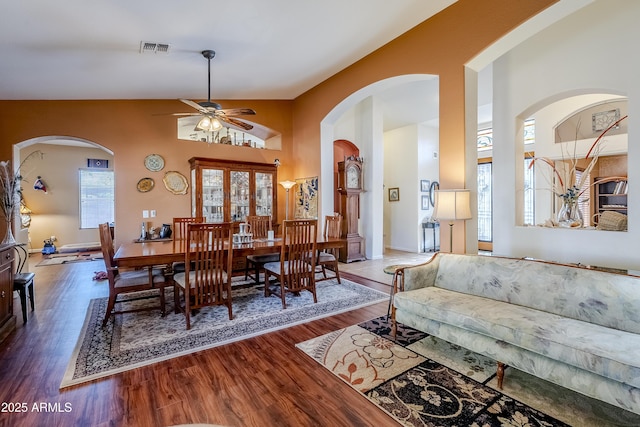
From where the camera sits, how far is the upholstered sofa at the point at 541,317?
157 centimetres

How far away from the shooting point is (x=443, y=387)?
1.97 m

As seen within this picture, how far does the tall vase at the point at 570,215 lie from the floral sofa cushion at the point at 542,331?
1.58m

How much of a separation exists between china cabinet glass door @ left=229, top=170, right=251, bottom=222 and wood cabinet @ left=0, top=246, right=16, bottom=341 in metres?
3.01

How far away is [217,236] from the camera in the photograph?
2945mm

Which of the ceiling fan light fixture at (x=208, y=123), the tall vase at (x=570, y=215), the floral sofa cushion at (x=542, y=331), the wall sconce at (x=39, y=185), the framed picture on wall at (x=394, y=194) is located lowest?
the floral sofa cushion at (x=542, y=331)

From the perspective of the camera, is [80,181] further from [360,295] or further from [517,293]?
[517,293]

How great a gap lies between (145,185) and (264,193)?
6.78 feet

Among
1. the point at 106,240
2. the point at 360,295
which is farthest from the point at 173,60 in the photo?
the point at 360,295

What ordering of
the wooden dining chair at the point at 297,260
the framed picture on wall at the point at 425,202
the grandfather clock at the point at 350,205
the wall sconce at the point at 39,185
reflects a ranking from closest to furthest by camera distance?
the wooden dining chair at the point at 297,260 → the grandfather clock at the point at 350,205 → the wall sconce at the point at 39,185 → the framed picture on wall at the point at 425,202

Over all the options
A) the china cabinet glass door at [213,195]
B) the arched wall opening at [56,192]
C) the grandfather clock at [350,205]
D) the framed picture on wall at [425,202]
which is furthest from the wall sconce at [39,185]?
the framed picture on wall at [425,202]

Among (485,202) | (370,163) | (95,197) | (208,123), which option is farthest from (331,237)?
(95,197)

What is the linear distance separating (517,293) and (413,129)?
5.95m

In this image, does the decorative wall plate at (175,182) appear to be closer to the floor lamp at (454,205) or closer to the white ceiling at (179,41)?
the white ceiling at (179,41)

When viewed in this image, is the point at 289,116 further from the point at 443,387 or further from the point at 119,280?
the point at 443,387
